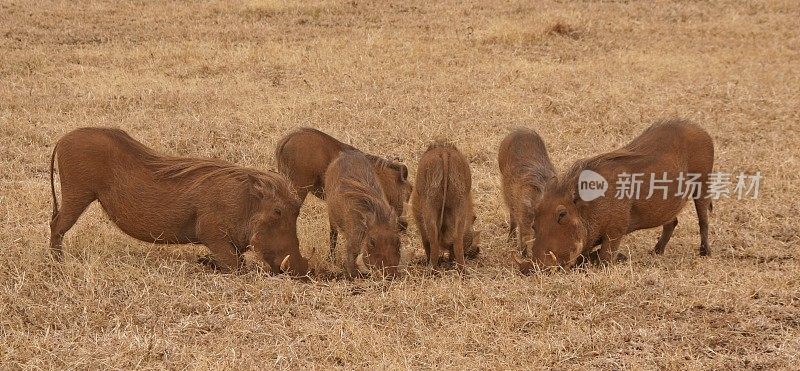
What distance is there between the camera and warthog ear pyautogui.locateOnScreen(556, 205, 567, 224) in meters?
5.39

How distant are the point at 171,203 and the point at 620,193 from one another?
8.95 ft

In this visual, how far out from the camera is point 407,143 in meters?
8.22

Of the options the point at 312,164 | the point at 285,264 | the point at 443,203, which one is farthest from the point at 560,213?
the point at 312,164

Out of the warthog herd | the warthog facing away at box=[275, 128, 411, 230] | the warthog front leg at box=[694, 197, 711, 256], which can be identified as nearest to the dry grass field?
the warthog front leg at box=[694, 197, 711, 256]

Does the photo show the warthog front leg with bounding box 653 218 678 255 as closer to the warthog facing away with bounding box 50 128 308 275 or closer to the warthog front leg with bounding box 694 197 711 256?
the warthog front leg with bounding box 694 197 711 256

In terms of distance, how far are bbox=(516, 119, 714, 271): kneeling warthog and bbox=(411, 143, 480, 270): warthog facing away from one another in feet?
1.74

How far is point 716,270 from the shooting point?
521 cm

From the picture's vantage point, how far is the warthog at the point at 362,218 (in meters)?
5.38

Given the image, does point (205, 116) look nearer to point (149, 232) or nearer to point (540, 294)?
point (149, 232)

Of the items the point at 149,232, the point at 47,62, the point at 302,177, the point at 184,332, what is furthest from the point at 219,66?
the point at 184,332

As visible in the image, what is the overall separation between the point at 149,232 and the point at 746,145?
565 centimetres

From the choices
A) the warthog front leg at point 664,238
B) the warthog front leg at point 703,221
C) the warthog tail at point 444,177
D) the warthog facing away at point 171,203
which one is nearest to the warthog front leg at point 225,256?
the warthog facing away at point 171,203

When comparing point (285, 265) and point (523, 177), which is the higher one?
point (523, 177)

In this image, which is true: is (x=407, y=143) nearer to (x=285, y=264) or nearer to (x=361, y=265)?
(x=361, y=265)
